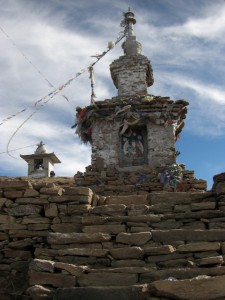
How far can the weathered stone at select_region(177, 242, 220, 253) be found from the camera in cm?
604

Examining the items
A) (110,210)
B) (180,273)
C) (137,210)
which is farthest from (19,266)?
(180,273)

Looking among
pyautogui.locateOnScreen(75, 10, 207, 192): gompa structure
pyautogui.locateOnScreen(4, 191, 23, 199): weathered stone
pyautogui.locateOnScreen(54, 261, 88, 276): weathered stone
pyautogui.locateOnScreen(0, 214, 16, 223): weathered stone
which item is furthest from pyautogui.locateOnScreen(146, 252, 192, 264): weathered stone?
pyautogui.locateOnScreen(75, 10, 207, 192): gompa structure

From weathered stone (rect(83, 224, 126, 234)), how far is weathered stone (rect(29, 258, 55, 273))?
865 millimetres

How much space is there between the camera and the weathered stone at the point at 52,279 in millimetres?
5766

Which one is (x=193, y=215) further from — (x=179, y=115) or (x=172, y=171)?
(x=179, y=115)

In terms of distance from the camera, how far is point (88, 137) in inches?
617

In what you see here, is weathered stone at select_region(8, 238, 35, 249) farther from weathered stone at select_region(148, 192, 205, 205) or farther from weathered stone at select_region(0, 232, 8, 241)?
weathered stone at select_region(148, 192, 205, 205)

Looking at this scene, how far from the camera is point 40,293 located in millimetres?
5621

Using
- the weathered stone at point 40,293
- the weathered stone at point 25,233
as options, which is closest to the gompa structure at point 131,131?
the weathered stone at point 25,233

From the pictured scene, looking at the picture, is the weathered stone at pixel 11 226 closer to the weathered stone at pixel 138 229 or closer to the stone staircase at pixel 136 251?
the stone staircase at pixel 136 251

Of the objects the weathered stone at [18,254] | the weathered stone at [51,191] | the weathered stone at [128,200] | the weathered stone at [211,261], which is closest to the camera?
the weathered stone at [211,261]

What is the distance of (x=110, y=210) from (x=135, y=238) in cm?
78

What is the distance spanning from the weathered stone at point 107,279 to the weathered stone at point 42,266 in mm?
442

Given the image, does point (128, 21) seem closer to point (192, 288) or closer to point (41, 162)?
point (41, 162)
